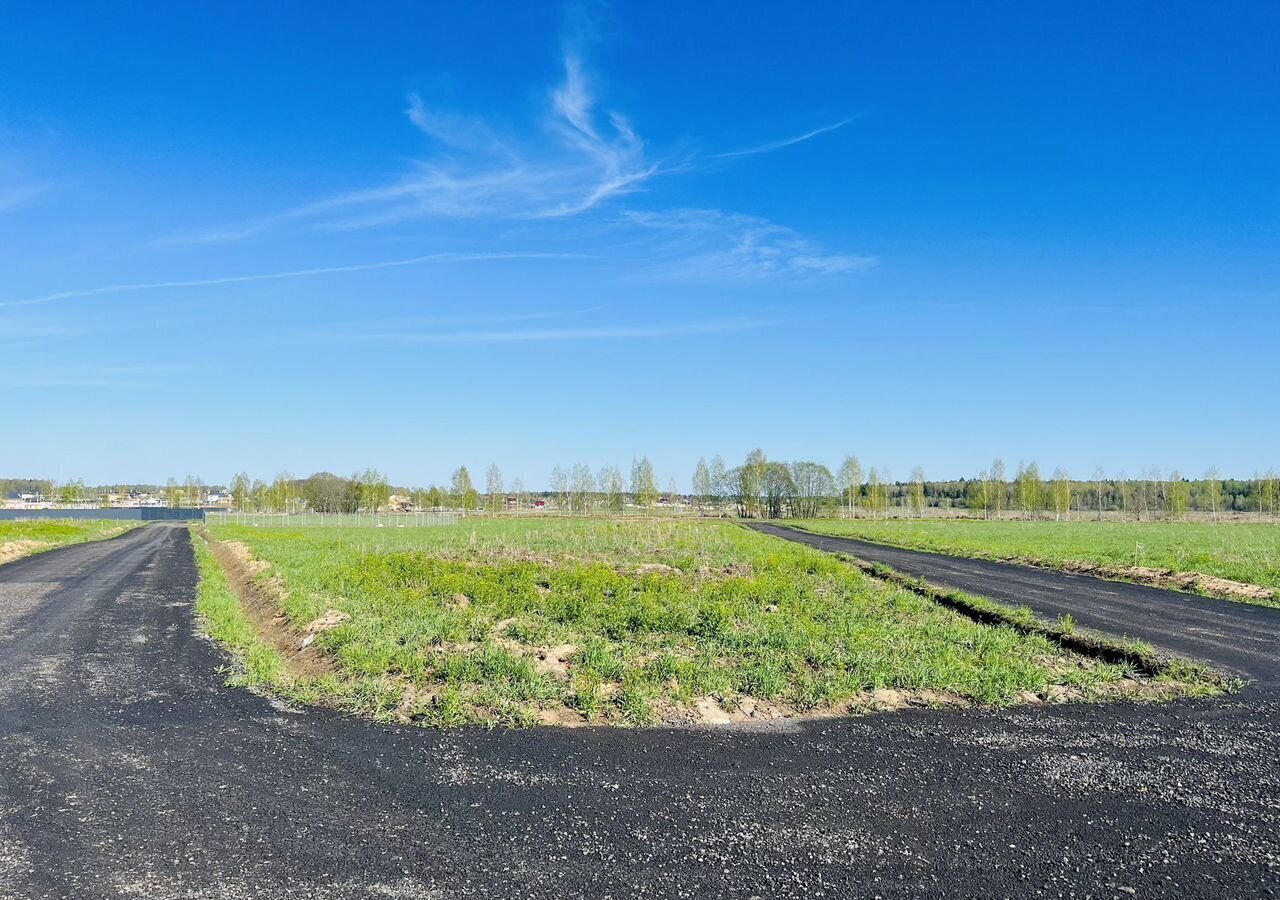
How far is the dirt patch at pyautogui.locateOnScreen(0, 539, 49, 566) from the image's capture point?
1423 inches

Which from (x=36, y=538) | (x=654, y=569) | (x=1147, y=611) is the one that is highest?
(x=654, y=569)

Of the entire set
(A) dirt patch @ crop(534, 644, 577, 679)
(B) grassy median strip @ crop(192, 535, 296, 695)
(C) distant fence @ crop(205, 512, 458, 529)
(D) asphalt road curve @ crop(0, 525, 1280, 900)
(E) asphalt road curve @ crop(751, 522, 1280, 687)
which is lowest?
(C) distant fence @ crop(205, 512, 458, 529)

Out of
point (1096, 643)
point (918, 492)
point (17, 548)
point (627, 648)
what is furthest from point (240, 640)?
point (918, 492)

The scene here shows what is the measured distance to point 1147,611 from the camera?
18.5m

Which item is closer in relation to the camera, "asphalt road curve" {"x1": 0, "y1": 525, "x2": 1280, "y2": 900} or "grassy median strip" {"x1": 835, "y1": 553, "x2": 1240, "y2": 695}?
"asphalt road curve" {"x1": 0, "y1": 525, "x2": 1280, "y2": 900}

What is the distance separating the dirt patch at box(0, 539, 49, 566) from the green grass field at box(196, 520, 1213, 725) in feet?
74.6

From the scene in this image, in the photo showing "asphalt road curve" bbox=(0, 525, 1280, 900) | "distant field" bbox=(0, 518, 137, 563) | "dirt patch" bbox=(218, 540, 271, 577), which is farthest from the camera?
"distant field" bbox=(0, 518, 137, 563)

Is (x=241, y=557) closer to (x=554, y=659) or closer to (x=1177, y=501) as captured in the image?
(x=554, y=659)

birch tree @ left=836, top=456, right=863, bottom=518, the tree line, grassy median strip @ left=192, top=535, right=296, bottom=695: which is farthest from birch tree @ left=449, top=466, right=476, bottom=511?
grassy median strip @ left=192, top=535, right=296, bottom=695

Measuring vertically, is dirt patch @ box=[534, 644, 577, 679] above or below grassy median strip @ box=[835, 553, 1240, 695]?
above

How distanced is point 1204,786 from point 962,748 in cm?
201

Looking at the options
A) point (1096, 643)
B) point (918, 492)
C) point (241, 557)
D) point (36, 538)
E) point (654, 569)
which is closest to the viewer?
point (1096, 643)

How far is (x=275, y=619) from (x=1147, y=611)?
19.9 metres

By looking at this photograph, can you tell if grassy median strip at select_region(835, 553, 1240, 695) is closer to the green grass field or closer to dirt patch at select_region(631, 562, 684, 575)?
the green grass field
